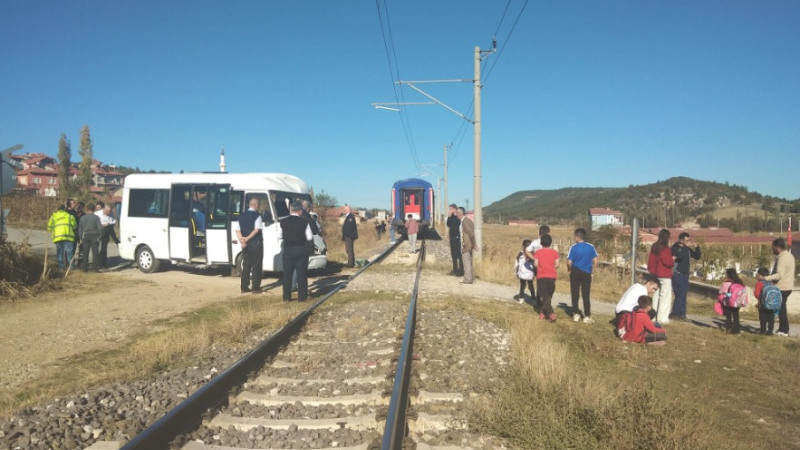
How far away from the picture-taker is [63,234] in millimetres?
12656

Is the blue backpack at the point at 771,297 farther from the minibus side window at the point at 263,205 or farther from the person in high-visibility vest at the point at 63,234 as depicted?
the person in high-visibility vest at the point at 63,234

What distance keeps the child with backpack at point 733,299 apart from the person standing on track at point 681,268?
736 mm

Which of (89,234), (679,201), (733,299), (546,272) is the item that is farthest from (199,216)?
(679,201)

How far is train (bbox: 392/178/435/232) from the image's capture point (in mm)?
31938

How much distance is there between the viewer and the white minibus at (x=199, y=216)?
12852 millimetres

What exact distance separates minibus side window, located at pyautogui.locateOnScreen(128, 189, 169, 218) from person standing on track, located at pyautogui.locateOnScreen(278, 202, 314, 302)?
18.4 feet

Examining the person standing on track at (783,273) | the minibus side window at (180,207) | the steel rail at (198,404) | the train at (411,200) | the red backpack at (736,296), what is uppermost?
the train at (411,200)

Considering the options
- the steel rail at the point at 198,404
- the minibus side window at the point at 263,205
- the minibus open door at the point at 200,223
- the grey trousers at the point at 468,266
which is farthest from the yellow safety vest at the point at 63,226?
the grey trousers at the point at 468,266

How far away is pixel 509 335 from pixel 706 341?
11.3 ft

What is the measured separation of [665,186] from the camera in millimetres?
145375

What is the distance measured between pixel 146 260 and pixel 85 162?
56.9m

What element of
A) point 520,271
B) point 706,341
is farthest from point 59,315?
point 706,341

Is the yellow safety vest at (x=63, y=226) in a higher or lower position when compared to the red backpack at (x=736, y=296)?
higher

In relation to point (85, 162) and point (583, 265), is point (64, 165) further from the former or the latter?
point (583, 265)
